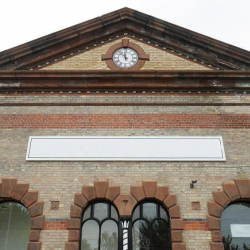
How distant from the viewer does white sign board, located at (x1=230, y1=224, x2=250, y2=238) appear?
9.41m

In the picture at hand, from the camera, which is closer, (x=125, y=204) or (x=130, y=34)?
(x=125, y=204)

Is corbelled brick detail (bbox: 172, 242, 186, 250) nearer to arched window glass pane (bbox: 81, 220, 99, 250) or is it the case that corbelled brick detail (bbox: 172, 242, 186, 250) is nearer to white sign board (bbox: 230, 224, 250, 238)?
white sign board (bbox: 230, 224, 250, 238)

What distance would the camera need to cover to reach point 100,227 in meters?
9.33

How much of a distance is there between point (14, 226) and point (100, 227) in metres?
2.44

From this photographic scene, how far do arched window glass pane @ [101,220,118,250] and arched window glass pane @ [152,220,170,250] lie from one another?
3.43 feet

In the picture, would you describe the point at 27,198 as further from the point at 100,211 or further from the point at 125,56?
the point at 125,56

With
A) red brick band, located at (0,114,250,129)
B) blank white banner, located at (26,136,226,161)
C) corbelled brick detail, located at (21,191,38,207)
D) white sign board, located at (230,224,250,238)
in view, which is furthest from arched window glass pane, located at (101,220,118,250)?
white sign board, located at (230,224,250,238)

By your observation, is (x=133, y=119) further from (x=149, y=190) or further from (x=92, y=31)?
(x=92, y=31)

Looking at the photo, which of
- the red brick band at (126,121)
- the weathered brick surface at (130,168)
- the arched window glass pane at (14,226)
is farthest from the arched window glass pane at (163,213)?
the arched window glass pane at (14,226)

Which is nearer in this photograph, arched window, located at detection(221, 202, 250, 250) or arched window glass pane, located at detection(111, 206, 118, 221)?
arched window, located at detection(221, 202, 250, 250)


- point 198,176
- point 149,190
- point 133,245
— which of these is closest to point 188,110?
point 198,176

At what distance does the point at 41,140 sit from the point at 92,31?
447cm

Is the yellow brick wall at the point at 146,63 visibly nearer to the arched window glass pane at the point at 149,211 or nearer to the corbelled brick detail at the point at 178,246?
the arched window glass pane at the point at 149,211

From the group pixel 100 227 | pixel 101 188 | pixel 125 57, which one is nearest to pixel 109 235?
pixel 100 227
